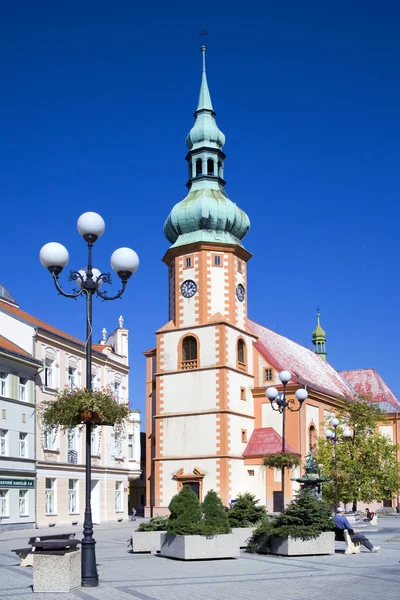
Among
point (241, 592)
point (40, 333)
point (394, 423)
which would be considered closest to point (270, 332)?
point (394, 423)

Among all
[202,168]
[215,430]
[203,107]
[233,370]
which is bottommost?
[215,430]

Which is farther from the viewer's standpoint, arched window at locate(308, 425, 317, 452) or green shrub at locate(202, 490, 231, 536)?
arched window at locate(308, 425, 317, 452)

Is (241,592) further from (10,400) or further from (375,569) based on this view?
(10,400)

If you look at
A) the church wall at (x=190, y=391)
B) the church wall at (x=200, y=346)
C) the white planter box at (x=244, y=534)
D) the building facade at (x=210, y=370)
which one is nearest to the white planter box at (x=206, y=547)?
the white planter box at (x=244, y=534)

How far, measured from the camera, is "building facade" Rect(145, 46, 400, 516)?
159ft

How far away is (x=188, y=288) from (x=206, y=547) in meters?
32.2

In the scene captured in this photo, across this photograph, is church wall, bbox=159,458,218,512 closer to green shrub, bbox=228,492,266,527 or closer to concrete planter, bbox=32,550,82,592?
green shrub, bbox=228,492,266,527

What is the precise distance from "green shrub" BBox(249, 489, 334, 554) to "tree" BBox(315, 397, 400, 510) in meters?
27.0

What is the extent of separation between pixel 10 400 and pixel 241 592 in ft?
86.6

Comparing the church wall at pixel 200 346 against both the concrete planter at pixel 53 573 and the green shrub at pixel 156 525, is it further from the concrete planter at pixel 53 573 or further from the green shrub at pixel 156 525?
the concrete planter at pixel 53 573

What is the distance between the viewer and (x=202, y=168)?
5309 cm

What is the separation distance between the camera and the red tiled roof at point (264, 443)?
48.9 m

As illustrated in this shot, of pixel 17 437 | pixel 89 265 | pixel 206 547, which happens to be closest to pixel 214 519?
pixel 206 547

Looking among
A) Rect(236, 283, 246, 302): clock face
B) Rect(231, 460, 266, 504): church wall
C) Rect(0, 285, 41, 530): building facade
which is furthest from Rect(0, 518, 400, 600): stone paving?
Rect(236, 283, 246, 302): clock face
